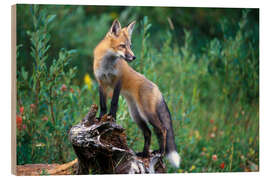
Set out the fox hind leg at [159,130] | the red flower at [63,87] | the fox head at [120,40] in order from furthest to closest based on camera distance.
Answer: the red flower at [63,87], the fox hind leg at [159,130], the fox head at [120,40]

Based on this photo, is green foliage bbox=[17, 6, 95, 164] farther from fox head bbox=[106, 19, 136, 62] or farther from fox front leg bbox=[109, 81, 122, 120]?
fox front leg bbox=[109, 81, 122, 120]

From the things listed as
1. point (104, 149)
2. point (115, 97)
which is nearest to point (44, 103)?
point (115, 97)

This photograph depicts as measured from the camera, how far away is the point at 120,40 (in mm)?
5113

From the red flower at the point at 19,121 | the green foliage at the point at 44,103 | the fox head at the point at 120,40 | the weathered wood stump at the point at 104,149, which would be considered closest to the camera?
the weathered wood stump at the point at 104,149

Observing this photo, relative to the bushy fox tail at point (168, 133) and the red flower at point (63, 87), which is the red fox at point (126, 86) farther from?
the red flower at point (63, 87)

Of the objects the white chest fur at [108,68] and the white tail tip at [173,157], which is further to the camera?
the white tail tip at [173,157]

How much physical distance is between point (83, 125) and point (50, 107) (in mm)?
984

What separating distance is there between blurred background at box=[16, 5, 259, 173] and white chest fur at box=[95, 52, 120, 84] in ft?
1.82

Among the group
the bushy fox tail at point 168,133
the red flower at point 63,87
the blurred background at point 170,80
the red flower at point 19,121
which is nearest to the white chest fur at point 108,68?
the blurred background at point 170,80

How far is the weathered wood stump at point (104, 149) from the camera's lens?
15.7 ft

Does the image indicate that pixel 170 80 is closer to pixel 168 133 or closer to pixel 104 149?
pixel 168 133

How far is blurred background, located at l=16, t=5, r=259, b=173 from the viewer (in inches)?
218

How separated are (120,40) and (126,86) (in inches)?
21.9

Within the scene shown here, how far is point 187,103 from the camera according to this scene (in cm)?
682
